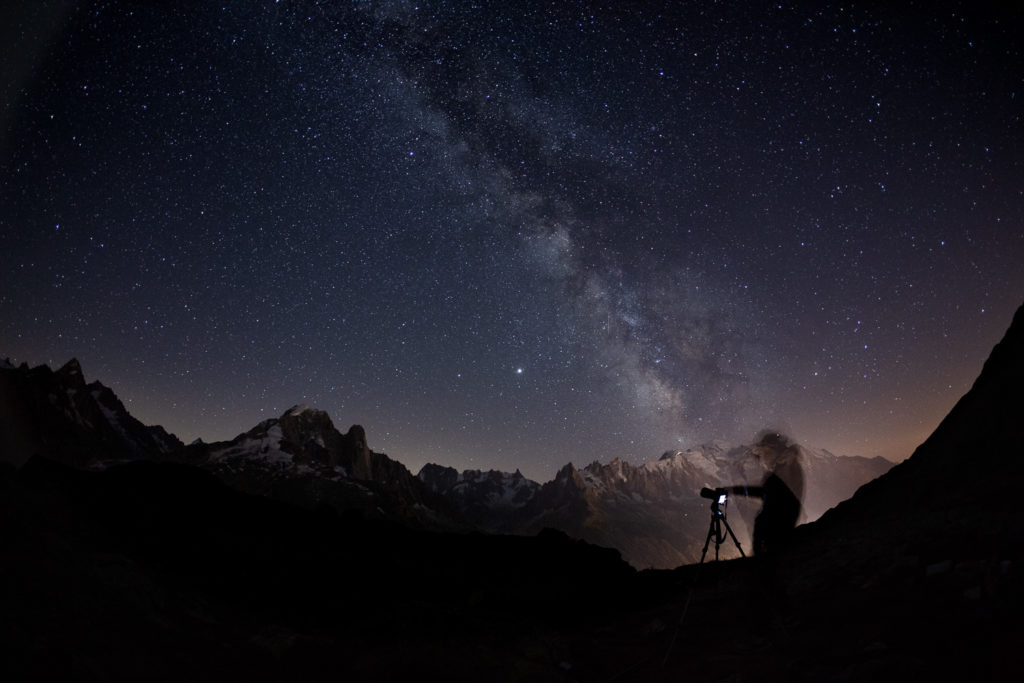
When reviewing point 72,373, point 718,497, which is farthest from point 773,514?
point 72,373

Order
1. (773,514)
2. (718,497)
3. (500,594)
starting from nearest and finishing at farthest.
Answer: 1. (718,497)
2. (773,514)
3. (500,594)

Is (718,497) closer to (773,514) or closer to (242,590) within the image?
(773,514)

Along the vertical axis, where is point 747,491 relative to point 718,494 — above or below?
above

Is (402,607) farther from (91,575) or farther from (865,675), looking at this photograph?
(865,675)

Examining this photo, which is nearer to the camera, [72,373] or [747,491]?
[747,491]

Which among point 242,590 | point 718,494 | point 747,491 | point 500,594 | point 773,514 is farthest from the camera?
point 500,594

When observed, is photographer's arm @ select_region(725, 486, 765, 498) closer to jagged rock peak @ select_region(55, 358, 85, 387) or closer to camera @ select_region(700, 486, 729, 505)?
camera @ select_region(700, 486, 729, 505)

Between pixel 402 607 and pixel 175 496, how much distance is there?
11.4 m

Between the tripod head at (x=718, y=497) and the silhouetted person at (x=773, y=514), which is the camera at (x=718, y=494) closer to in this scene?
the tripod head at (x=718, y=497)

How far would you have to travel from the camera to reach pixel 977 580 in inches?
256

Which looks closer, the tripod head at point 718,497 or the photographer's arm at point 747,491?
the tripod head at point 718,497

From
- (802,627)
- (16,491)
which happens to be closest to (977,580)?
(802,627)

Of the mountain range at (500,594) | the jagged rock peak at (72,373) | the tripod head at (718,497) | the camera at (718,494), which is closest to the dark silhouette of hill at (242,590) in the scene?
the mountain range at (500,594)

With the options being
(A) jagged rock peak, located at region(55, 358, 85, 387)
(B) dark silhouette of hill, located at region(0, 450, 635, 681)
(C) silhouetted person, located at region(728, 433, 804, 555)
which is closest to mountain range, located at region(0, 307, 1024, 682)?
(B) dark silhouette of hill, located at region(0, 450, 635, 681)
